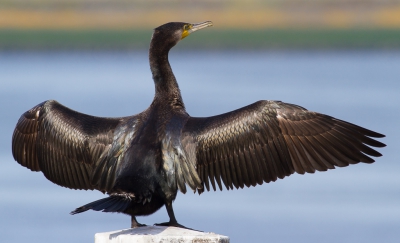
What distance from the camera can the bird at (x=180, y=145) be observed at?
7305 millimetres

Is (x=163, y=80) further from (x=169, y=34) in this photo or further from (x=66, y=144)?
(x=66, y=144)

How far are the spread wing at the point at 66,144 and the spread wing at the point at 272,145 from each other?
76 cm

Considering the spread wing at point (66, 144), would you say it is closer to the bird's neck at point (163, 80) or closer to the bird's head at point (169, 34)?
the bird's neck at point (163, 80)

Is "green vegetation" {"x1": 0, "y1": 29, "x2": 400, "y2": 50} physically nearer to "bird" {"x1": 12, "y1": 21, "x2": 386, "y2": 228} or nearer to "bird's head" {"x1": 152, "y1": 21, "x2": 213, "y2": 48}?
"bird's head" {"x1": 152, "y1": 21, "x2": 213, "y2": 48}

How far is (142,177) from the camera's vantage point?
716 cm

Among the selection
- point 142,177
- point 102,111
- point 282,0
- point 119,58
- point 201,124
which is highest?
point 282,0

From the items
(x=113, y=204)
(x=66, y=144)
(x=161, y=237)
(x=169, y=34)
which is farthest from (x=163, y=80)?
(x=161, y=237)

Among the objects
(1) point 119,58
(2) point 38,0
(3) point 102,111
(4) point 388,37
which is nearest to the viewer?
(3) point 102,111

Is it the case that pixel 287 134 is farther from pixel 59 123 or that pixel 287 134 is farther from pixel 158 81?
pixel 59 123

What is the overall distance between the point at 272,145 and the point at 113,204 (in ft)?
5.49

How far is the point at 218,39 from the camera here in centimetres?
4344

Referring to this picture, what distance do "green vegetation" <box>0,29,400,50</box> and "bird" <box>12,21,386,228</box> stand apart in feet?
104

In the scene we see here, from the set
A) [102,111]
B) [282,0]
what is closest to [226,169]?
[102,111]

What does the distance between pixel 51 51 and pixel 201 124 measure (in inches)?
1298
